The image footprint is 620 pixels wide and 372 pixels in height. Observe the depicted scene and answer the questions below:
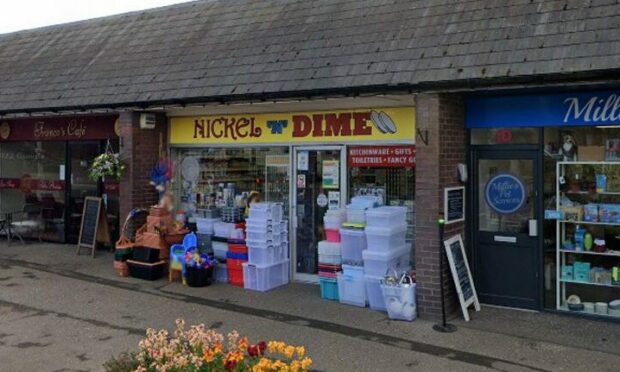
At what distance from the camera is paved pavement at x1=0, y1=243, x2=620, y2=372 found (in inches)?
236

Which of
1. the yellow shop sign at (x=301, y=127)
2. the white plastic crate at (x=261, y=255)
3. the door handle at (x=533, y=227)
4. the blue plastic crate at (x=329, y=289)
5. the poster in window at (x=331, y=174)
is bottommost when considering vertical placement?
the blue plastic crate at (x=329, y=289)

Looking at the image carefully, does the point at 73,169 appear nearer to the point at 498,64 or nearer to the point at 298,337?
the point at 298,337

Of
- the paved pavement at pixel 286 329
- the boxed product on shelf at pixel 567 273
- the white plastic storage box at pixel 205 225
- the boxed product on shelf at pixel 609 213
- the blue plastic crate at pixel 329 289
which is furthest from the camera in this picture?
→ the white plastic storage box at pixel 205 225

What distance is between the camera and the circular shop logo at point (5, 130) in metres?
13.3

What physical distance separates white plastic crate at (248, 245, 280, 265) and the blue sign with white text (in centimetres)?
339

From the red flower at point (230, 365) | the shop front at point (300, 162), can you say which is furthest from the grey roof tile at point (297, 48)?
the red flower at point (230, 365)

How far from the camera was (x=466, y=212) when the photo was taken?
8148 millimetres

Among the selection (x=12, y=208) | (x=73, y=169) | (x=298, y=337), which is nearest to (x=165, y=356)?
(x=298, y=337)

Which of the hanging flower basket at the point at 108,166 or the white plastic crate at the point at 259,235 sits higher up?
the hanging flower basket at the point at 108,166

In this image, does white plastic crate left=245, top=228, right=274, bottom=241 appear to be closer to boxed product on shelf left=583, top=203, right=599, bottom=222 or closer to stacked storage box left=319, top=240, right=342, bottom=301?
stacked storage box left=319, top=240, right=342, bottom=301

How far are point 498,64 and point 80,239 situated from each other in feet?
27.6

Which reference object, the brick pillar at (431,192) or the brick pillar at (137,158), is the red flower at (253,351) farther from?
the brick pillar at (137,158)

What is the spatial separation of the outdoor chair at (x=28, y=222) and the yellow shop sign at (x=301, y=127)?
14.2 ft

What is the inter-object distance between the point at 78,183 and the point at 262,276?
5.69 meters
